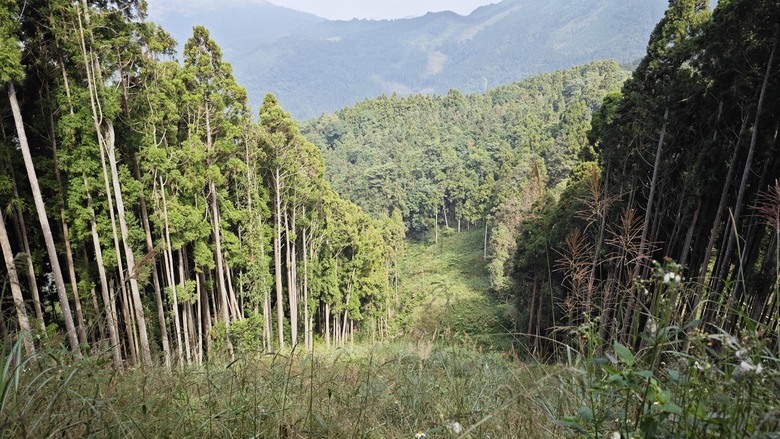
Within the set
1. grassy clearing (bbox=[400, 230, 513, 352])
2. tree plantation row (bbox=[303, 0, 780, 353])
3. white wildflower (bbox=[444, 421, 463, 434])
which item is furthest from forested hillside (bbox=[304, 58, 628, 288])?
white wildflower (bbox=[444, 421, 463, 434])

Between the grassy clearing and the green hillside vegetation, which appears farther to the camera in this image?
the grassy clearing

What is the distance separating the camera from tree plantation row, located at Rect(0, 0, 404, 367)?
30.5ft

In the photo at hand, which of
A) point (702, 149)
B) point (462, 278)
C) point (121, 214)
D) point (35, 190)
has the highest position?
point (702, 149)

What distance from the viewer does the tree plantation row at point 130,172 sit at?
9305mm

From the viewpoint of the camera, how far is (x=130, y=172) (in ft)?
39.1

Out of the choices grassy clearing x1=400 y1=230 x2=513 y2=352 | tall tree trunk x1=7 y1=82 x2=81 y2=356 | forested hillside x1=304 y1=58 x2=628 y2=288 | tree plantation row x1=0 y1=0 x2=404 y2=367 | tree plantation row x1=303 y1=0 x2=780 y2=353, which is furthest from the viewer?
forested hillside x1=304 y1=58 x2=628 y2=288

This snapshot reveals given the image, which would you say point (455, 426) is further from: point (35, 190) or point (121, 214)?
point (121, 214)

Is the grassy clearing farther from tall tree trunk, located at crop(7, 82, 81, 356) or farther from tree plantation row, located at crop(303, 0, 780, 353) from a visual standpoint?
tall tree trunk, located at crop(7, 82, 81, 356)

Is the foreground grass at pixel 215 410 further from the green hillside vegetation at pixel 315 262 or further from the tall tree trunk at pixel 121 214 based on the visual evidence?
the tall tree trunk at pixel 121 214

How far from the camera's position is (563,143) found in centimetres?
4200

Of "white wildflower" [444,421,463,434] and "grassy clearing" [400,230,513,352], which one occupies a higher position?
"white wildflower" [444,421,463,434]

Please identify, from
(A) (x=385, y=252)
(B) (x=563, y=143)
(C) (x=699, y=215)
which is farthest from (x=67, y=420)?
(B) (x=563, y=143)

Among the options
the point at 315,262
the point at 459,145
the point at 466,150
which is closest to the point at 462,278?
the point at 315,262

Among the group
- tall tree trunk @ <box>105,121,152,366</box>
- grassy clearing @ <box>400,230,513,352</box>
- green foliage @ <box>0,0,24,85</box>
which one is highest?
green foliage @ <box>0,0,24,85</box>
